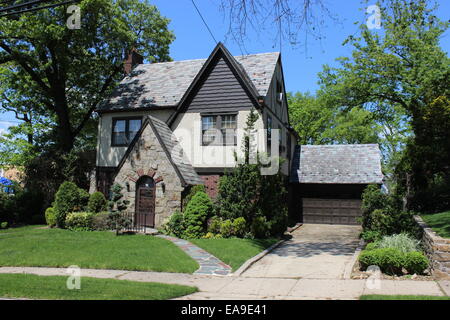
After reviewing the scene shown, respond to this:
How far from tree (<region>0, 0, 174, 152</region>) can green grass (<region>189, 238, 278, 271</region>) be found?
14.9 metres

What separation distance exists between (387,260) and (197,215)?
823 centimetres

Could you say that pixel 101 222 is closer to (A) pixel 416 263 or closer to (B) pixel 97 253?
(B) pixel 97 253

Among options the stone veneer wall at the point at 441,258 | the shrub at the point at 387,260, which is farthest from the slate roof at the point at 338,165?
the stone veneer wall at the point at 441,258

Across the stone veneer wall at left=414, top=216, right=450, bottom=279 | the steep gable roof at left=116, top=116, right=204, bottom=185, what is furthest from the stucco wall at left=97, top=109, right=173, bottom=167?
the stone veneer wall at left=414, top=216, right=450, bottom=279

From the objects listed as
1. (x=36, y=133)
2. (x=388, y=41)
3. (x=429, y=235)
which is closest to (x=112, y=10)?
(x=36, y=133)

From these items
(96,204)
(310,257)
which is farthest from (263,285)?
(96,204)

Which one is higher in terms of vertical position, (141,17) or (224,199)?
(141,17)

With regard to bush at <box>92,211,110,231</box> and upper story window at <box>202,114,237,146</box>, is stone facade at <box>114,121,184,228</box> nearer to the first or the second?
bush at <box>92,211,110,231</box>

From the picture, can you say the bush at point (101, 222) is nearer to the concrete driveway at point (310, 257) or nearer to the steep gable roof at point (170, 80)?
the steep gable roof at point (170, 80)

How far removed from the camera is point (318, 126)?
44.0 m

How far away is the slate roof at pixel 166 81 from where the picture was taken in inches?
818

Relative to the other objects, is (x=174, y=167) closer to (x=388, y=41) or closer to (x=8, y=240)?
(x=8, y=240)
